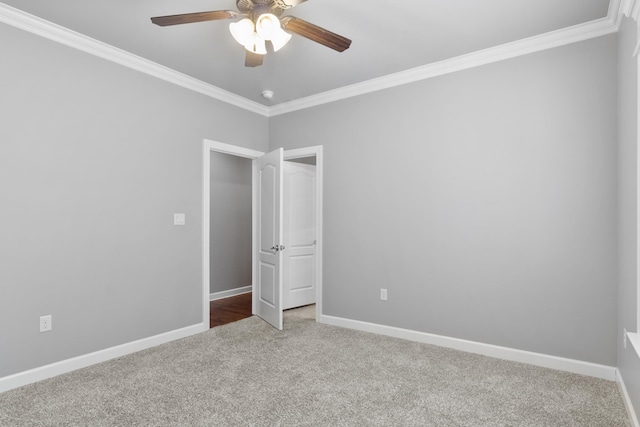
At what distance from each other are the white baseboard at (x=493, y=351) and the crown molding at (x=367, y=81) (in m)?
2.36

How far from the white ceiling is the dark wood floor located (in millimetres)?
2729

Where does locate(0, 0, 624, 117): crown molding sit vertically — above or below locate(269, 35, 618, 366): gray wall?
above

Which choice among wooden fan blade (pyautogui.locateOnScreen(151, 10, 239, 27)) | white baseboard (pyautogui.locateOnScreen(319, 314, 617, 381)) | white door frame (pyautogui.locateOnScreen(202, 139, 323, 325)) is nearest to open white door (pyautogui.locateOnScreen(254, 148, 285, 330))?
white door frame (pyautogui.locateOnScreen(202, 139, 323, 325))

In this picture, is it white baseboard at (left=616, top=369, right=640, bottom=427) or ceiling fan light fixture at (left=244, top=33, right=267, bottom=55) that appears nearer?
white baseboard at (left=616, top=369, right=640, bottom=427)

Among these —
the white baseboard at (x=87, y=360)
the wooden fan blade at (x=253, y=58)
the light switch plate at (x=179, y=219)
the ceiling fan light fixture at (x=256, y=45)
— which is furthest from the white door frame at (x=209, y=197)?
the ceiling fan light fixture at (x=256, y=45)

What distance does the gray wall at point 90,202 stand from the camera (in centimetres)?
256

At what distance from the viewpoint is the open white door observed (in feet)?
12.9

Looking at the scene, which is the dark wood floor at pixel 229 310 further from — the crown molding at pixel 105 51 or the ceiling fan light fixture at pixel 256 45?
the ceiling fan light fixture at pixel 256 45

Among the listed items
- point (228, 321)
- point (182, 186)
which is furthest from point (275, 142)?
point (228, 321)

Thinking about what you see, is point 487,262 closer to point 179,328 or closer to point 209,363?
point 209,363

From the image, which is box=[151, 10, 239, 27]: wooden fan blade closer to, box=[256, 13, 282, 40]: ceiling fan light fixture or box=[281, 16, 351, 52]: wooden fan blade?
box=[256, 13, 282, 40]: ceiling fan light fixture

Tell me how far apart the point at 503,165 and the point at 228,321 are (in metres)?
3.36

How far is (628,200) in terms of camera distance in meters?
2.25

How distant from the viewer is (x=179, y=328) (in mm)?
3615
